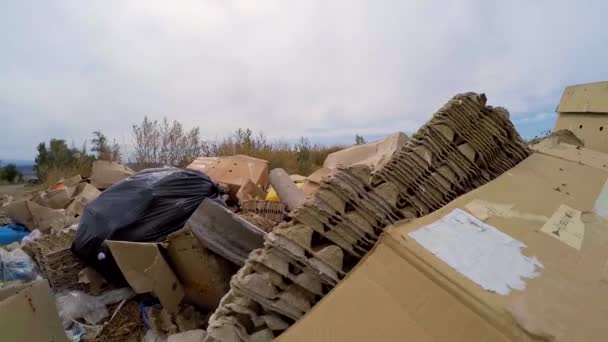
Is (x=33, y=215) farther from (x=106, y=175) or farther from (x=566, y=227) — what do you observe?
(x=566, y=227)

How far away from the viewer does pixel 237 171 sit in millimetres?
3508

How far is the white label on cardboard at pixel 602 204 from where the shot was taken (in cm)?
135

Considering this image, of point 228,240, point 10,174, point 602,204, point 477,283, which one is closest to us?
point 477,283

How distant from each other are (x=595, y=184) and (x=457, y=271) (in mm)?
1021

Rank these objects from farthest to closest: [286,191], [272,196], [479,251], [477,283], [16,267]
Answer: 1. [272,196]
2. [286,191]
3. [16,267]
4. [479,251]
5. [477,283]

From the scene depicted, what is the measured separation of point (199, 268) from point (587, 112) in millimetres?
3499

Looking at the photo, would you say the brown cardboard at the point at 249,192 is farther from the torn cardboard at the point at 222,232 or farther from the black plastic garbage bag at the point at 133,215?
the torn cardboard at the point at 222,232

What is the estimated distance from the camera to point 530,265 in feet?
3.35

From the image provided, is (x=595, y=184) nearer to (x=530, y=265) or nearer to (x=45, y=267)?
(x=530, y=265)

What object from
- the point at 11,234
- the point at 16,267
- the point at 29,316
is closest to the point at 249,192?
the point at 16,267

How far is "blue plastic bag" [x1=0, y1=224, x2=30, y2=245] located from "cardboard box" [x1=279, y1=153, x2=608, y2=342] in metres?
3.36

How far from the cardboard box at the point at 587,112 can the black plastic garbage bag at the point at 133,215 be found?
331cm

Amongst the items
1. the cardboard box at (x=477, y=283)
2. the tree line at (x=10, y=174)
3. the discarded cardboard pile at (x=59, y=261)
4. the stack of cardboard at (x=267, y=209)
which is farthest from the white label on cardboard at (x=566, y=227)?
the tree line at (x=10, y=174)

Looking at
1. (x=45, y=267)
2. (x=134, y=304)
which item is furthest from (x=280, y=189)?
(x=45, y=267)
